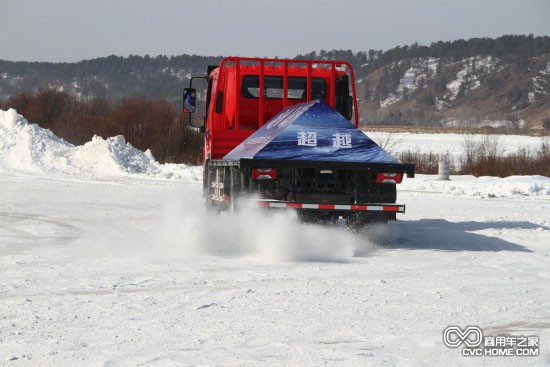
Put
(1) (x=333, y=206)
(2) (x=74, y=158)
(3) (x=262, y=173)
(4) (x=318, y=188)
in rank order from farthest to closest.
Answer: (2) (x=74, y=158) < (4) (x=318, y=188) < (1) (x=333, y=206) < (3) (x=262, y=173)

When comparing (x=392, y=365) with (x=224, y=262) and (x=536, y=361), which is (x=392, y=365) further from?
(x=224, y=262)

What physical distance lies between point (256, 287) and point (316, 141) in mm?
3186

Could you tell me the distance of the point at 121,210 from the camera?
16.4 m

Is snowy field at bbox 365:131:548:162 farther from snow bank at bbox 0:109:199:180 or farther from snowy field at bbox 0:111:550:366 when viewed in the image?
snowy field at bbox 0:111:550:366

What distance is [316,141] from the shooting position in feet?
34.4

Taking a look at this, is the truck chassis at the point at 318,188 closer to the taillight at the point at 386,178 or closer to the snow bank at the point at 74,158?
the taillight at the point at 386,178

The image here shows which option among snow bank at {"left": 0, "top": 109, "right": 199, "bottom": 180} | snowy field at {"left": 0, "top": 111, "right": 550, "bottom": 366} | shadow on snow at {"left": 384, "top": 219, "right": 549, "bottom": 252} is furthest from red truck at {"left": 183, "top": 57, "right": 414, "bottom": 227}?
snow bank at {"left": 0, "top": 109, "right": 199, "bottom": 180}

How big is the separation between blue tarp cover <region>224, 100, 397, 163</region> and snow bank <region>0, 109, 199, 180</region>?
16.9 metres

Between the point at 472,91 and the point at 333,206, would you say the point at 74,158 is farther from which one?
the point at 472,91

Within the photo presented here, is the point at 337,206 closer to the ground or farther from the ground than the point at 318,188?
closer to the ground

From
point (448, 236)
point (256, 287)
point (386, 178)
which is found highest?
point (386, 178)

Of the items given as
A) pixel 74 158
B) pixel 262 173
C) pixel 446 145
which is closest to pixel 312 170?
pixel 262 173

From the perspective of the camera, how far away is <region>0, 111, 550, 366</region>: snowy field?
547 cm

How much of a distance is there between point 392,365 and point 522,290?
334 cm
